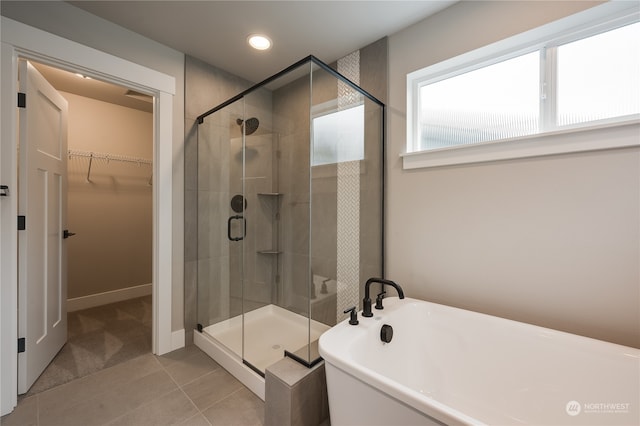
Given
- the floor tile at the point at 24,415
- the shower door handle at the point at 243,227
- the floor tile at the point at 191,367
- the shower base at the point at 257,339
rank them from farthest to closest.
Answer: the shower door handle at the point at 243,227 → the floor tile at the point at 191,367 → the shower base at the point at 257,339 → the floor tile at the point at 24,415

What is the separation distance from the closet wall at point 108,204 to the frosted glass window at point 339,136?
9.61 feet

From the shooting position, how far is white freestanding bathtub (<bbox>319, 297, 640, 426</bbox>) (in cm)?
95

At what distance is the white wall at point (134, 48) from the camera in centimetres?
158

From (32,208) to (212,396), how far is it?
65.2 inches

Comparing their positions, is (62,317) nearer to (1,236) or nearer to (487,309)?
(1,236)

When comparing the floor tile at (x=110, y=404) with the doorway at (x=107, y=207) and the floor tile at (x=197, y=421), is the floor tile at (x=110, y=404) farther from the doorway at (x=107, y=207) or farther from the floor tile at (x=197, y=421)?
the doorway at (x=107, y=207)

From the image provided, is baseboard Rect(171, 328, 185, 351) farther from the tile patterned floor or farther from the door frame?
the tile patterned floor

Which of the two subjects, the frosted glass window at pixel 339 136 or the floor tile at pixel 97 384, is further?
the frosted glass window at pixel 339 136

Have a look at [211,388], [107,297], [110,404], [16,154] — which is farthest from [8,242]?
[107,297]

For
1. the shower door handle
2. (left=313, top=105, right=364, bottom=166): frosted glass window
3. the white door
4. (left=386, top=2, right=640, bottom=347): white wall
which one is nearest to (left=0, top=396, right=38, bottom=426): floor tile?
the white door

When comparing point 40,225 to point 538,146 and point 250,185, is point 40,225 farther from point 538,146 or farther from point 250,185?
point 538,146

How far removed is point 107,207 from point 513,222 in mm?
4159

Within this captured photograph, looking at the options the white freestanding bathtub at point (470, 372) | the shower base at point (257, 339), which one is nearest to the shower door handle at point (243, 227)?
the shower base at point (257, 339)

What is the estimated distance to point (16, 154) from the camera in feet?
4.97
